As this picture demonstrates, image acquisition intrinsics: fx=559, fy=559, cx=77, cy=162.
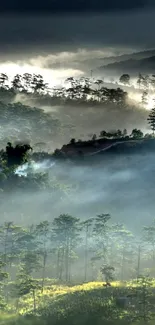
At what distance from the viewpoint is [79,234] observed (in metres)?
120

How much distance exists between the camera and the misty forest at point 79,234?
9844 centimetres

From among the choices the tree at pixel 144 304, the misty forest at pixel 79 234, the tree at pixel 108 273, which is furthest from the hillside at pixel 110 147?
the tree at pixel 144 304

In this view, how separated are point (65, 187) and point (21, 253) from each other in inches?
2040

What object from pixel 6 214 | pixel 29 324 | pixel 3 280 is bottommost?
pixel 29 324

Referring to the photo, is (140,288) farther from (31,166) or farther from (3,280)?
(31,166)

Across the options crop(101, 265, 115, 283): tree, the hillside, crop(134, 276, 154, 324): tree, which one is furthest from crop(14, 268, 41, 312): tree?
the hillside

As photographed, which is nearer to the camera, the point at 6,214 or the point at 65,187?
the point at 6,214

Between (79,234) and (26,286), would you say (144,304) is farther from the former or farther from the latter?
(79,234)

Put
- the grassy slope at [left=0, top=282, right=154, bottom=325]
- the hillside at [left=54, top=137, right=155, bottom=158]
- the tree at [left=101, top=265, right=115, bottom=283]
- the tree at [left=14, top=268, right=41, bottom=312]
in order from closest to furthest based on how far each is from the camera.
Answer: the grassy slope at [left=0, top=282, right=154, bottom=325] → the tree at [left=14, top=268, right=41, bottom=312] → the tree at [left=101, top=265, right=115, bottom=283] → the hillside at [left=54, top=137, right=155, bottom=158]

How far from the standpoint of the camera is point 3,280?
118 metres

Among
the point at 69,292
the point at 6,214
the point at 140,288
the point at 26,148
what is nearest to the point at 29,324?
the point at 69,292

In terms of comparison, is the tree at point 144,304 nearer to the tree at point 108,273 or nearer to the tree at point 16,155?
the tree at point 108,273

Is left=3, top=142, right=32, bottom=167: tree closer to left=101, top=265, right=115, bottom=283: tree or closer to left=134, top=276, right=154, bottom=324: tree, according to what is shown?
left=101, top=265, right=115, bottom=283: tree

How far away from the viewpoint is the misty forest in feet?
323
